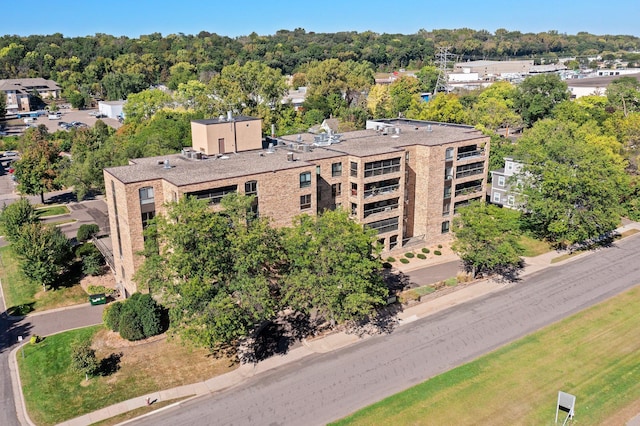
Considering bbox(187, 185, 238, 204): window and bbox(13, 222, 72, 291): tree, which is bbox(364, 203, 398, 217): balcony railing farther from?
bbox(13, 222, 72, 291): tree

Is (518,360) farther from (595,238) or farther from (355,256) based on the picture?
(595,238)

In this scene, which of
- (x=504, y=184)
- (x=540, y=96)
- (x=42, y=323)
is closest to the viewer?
(x=42, y=323)

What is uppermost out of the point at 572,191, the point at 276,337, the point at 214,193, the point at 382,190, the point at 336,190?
the point at 214,193

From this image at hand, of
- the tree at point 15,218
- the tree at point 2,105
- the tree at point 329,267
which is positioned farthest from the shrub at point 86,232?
the tree at point 2,105

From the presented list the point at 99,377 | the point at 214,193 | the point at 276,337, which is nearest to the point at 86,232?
the point at 214,193

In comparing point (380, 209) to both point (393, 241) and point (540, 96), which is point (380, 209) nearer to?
point (393, 241)


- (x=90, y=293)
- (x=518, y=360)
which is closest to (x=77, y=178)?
(x=90, y=293)

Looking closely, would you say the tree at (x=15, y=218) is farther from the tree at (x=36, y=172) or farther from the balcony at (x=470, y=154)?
the balcony at (x=470, y=154)

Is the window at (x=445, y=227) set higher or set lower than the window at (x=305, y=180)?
lower
